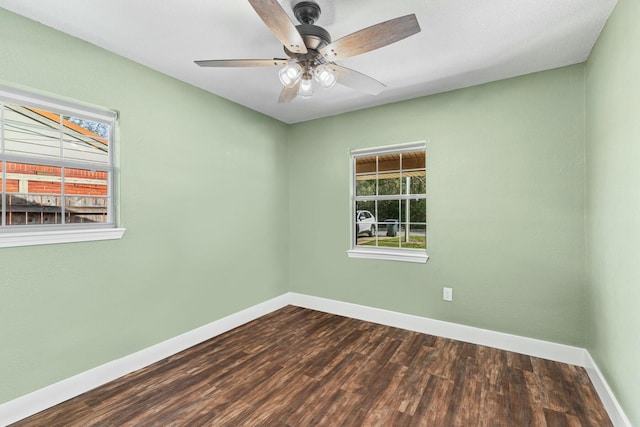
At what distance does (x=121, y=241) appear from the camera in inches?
91.7

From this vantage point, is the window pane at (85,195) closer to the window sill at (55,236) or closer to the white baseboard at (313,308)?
the window sill at (55,236)

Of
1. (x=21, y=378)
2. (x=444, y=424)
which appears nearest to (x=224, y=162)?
(x=21, y=378)

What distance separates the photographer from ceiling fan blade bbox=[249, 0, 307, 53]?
1276 millimetres

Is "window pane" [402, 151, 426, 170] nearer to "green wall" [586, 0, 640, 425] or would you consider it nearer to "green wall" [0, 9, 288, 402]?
"green wall" [586, 0, 640, 425]

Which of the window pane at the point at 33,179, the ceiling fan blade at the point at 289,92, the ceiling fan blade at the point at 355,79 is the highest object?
the ceiling fan blade at the point at 355,79

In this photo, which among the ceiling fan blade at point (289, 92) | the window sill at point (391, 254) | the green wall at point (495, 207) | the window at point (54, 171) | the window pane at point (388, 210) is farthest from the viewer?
the window pane at point (388, 210)

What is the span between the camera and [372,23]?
75.6 inches

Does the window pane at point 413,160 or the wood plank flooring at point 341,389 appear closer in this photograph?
the wood plank flooring at point 341,389

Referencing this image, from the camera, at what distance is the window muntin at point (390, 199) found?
327 centimetres

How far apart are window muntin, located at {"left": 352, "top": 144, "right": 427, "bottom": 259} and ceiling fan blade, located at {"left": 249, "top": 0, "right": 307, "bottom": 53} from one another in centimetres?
201

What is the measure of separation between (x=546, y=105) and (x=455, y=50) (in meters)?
1.03

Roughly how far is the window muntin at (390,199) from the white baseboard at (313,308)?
2.58 feet

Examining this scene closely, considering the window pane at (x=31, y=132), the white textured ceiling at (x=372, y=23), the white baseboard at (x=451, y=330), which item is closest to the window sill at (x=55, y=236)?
the window pane at (x=31, y=132)

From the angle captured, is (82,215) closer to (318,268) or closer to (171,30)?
(171,30)
